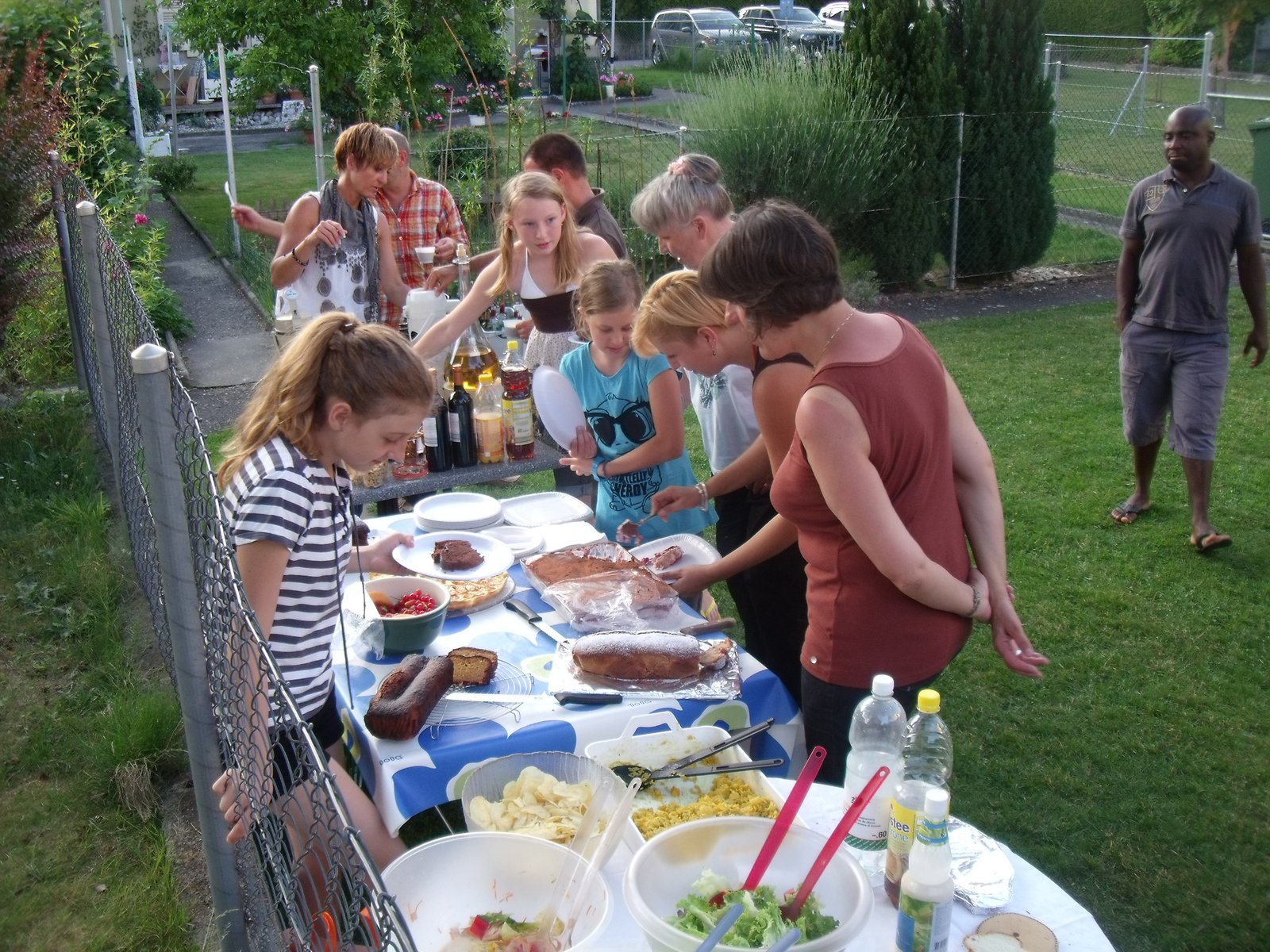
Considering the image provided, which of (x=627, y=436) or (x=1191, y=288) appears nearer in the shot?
(x=627, y=436)

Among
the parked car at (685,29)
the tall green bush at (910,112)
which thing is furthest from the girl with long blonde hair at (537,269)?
the parked car at (685,29)

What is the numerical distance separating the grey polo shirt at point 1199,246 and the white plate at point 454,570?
3861 millimetres

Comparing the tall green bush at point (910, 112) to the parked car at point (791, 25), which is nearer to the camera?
the tall green bush at point (910, 112)

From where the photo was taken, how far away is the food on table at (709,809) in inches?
92.5

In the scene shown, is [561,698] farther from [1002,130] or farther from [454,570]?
[1002,130]

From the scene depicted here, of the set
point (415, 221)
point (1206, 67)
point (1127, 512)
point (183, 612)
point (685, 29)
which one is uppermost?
point (685, 29)

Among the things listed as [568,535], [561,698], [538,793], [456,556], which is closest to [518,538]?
[568,535]

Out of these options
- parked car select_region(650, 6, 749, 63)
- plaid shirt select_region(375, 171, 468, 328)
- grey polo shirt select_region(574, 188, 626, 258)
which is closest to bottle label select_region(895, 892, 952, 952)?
grey polo shirt select_region(574, 188, 626, 258)

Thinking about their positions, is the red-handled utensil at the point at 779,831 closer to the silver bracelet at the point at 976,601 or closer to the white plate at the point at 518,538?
the silver bracelet at the point at 976,601

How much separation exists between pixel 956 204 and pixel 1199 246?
5824 millimetres

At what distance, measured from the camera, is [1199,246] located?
18.5 ft

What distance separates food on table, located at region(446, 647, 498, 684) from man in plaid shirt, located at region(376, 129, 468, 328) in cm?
392

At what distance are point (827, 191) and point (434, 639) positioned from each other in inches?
326

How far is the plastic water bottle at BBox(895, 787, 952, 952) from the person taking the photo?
69.3 inches
